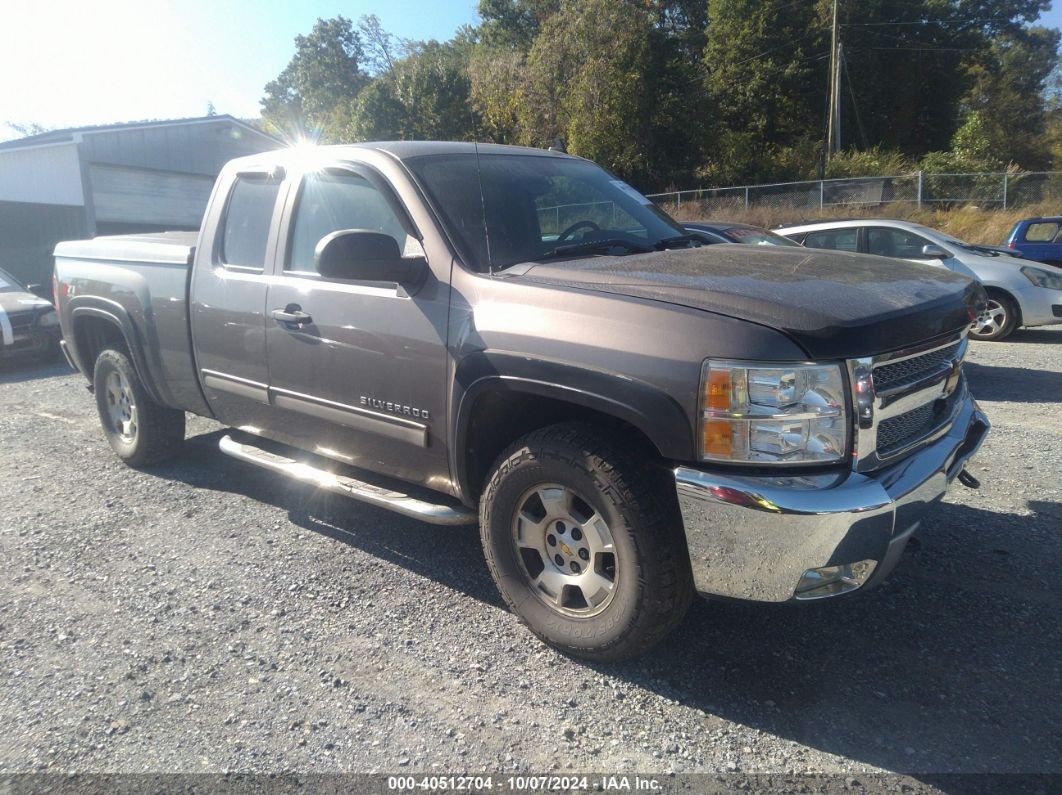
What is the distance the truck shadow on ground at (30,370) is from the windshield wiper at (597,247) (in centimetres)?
861

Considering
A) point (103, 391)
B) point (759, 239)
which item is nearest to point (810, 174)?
point (759, 239)

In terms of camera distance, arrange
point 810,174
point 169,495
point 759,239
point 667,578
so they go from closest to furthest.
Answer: point 667,578, point 169,495, point 759,239, point 810,174

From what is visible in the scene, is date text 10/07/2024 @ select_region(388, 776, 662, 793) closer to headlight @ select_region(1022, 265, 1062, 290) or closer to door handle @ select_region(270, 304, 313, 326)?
door handle @ select_region(270, 304, 313, 326)

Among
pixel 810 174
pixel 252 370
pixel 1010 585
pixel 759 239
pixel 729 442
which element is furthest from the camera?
pixel 810 174

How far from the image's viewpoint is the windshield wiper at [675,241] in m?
3.95

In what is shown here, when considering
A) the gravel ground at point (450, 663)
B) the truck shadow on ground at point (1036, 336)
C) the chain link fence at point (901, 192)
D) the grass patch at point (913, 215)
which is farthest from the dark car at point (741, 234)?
the chain link fence at point (901, 192)

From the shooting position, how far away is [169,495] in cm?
515

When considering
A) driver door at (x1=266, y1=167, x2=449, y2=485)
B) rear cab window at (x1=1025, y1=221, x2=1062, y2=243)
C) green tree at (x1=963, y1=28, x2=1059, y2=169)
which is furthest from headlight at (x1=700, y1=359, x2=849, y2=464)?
green tree at (x1=963, y1=28, x2=1059, y2=169)

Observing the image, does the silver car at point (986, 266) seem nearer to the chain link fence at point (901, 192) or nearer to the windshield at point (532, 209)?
the windshield at point (532, 209)

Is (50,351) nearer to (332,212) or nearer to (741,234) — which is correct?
(332,212)

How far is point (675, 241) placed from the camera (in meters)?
4.04

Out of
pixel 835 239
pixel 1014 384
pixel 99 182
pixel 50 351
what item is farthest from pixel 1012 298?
pixel 99 182

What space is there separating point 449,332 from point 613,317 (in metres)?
0.78

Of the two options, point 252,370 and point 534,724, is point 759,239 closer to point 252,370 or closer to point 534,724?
point 252,370
